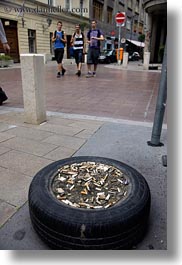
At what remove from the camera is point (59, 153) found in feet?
9.68

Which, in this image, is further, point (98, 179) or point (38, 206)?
point (98, 179)

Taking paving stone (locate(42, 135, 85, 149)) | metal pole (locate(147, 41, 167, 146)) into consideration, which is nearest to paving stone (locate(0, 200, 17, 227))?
paving stone (locate(42, 135, 85, 149))

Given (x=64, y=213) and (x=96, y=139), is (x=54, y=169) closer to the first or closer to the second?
(x=64, y=213)

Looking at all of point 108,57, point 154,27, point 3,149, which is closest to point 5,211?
point 3,149

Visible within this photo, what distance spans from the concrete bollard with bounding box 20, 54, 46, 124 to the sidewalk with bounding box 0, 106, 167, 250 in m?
0.18

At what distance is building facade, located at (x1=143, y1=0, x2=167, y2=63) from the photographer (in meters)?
16.6

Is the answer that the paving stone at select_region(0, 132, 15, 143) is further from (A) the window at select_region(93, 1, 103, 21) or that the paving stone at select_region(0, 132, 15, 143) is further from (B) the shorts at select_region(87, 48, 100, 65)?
(A) the window at select_region(93, 1, 103, 21)

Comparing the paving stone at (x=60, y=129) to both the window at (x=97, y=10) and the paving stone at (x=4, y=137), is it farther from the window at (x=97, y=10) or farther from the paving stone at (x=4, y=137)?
the window at (x=97, y=10)

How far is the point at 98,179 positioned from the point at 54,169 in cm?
38

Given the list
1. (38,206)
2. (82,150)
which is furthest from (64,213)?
(82,150)

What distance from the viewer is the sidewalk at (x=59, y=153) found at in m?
1.76

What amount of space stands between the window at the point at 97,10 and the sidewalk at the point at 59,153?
1300 inches

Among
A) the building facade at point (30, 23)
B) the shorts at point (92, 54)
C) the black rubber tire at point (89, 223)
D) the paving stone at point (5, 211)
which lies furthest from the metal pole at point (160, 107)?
the building facade at point (30, 23)

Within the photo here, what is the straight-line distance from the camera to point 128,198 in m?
1.69
